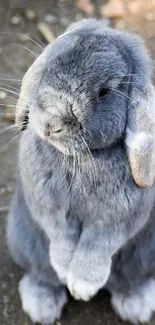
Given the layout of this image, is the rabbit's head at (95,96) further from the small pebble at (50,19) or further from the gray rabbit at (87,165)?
the small pebble at (50,19)

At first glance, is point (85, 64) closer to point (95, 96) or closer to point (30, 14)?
point (95, 96)

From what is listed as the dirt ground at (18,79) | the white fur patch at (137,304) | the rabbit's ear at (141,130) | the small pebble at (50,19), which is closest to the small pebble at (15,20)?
the dirt ground at (18,79)

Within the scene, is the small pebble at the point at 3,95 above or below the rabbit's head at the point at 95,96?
below

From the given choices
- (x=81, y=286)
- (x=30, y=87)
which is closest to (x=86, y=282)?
(x=81, y=286)

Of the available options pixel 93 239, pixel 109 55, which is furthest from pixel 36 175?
pixel 109 55

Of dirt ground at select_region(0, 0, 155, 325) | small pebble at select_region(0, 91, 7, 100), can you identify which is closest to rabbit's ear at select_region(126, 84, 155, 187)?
dirt ground at select_region(0, 0, 155, 325)

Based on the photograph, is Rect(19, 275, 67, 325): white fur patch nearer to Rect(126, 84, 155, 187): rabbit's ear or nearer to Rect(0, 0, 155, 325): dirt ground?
Rect(0, 0, 155, 325): dirt ground

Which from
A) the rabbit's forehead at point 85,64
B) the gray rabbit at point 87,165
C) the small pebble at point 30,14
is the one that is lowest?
the gray rabbit at point 87,165
